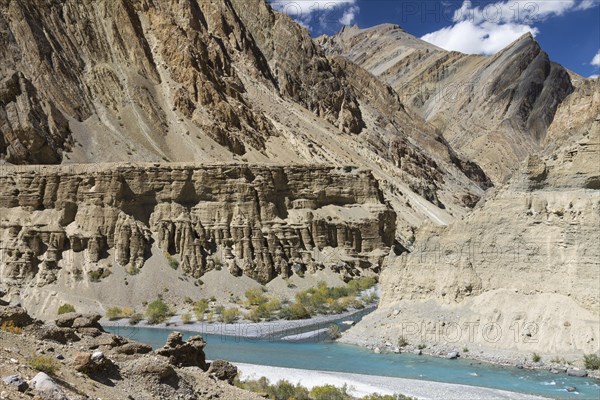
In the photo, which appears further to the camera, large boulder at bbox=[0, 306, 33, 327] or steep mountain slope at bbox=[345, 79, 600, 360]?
steep mountain slope at bbox=[345, 79, 600, 360]

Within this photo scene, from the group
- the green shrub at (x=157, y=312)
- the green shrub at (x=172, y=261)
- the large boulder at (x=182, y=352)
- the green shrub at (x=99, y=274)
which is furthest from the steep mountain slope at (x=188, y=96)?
the large boulder at (x=182, y=352)

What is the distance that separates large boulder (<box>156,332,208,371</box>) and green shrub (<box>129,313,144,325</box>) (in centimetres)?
2647

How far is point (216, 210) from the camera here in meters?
53.8

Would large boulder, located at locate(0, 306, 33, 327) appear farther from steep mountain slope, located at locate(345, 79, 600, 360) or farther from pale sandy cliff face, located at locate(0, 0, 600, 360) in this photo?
pale sandy cliff face, located at locate(0, 0, 600, 360)

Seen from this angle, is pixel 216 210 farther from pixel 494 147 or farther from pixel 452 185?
pixel 494 147

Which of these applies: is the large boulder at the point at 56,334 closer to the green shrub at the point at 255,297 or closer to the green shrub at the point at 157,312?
the green shrub at the point at 157,312

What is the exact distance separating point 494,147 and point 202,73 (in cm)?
8764

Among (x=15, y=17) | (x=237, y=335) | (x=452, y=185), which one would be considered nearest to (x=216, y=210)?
(x=237, y=335)

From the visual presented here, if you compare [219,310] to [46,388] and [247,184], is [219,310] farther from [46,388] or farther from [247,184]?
[46,388]

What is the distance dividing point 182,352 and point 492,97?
157m

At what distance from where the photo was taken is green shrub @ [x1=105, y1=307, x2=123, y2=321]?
4207cm

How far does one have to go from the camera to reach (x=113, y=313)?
139 ft

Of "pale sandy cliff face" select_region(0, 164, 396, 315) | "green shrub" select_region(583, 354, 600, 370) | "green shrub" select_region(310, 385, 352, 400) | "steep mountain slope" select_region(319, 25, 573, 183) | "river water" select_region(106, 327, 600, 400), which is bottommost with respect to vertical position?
"green shrub" select_region(310, 385, 352, 400)

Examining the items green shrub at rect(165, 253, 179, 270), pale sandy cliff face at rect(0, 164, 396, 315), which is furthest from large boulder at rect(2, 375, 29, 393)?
green shrub at rect(165, 253, 179, 270)
